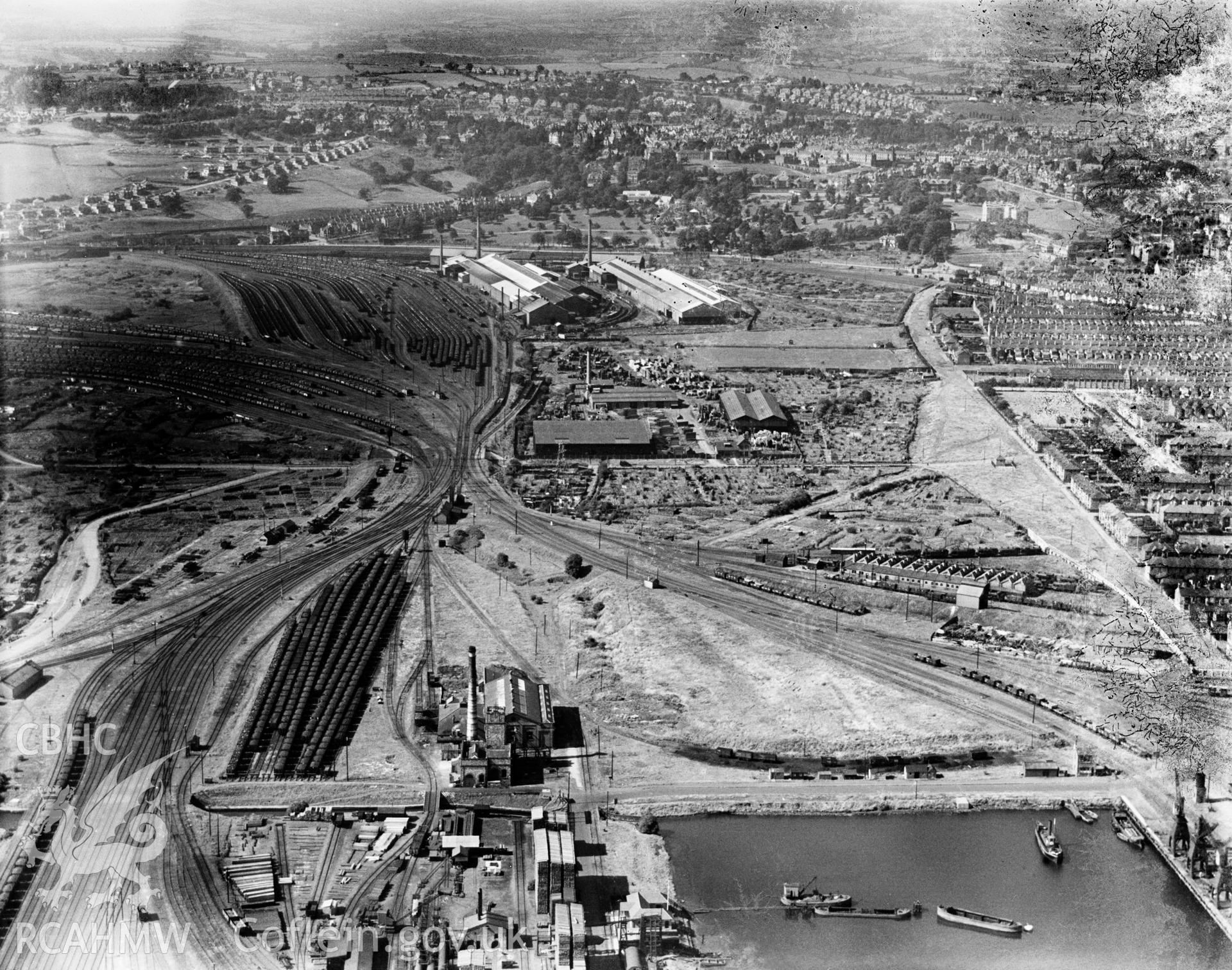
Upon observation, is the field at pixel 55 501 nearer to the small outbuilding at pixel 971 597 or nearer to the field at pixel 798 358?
the small outbuilding at pixel 971 597

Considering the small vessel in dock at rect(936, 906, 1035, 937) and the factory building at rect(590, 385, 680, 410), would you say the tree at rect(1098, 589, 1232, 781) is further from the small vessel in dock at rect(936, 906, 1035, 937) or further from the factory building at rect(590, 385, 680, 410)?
the factory building at rect(590, 385, 680, 410)

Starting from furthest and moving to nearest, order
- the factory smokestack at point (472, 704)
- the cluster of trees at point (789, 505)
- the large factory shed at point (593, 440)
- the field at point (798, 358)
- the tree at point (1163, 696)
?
the field at point (798, 358)
the large factory shed at point (593, 440)
the cluster of trees at point (789, 505)
the tree at point (1163, 696)
the factory smokestack at point (472, 704)

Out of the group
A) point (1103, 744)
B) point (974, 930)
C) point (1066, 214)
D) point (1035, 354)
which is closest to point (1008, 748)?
point (1103, 744)

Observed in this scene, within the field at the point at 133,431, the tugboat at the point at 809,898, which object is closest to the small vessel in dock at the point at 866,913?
the tugboat at the point at 809,898

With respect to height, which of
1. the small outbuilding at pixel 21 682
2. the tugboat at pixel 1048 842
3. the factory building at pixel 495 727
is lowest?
the tugboat at pixel 1048 842

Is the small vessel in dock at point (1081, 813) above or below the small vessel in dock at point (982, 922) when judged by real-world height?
above

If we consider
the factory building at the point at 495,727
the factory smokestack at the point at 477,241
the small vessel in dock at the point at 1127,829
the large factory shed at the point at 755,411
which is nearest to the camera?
the small vessel in dock at the point at 1127,829

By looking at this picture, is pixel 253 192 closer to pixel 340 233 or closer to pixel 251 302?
pixel 340 233
